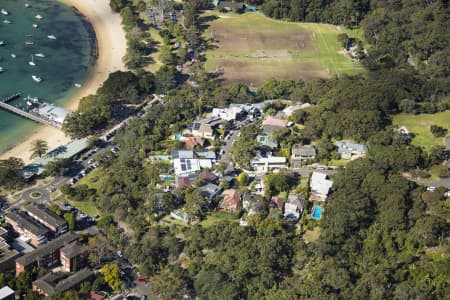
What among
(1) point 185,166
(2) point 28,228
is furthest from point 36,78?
(2) point 28,228

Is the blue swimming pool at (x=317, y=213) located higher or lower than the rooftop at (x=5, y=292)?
higher

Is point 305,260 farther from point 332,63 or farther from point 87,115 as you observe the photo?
point 332,63

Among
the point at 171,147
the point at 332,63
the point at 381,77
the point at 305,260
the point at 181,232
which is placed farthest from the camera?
the point at 332,63

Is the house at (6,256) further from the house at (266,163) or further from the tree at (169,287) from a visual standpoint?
the house at (266,163)

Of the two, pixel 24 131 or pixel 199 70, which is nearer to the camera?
pixel 24 131

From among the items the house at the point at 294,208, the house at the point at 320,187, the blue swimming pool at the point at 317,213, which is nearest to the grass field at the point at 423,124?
the house at the point at 320,187

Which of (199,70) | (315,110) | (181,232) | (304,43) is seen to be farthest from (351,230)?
(304,43)
